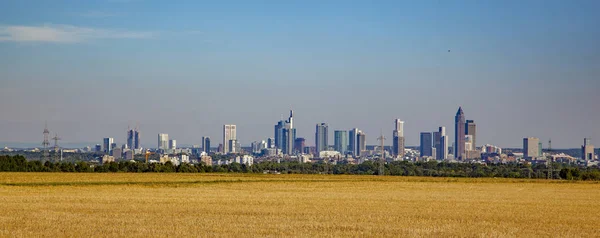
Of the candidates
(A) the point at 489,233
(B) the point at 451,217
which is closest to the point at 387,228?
(A) the point at 489,233

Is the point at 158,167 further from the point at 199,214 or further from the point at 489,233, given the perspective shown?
the point at 489,233

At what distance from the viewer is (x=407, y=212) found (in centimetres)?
4088

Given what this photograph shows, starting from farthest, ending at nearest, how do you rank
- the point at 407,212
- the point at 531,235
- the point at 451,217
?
the point at 407,212 → the point at 451,217 → the point at 531,235

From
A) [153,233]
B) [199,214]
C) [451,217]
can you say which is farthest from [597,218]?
[153,233]

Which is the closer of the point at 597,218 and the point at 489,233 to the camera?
the point at 489,233

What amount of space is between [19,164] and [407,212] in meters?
105

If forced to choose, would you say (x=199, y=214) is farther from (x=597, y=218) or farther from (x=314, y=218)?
(x=597, y=218)

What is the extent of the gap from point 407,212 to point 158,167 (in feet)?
328

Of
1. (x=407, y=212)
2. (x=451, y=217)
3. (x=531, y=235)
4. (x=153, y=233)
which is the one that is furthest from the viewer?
(x=407, y=212)

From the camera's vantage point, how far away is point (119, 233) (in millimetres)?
28828

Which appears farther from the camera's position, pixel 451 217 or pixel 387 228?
pixel 451 217

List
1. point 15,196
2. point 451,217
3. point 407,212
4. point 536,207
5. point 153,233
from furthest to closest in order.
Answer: point 15,196, point 536,207, point 407,212, point 451,217, point 153,233

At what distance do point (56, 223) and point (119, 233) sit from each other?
4581 mm

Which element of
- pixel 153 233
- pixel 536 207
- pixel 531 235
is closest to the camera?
pixel 153 233
